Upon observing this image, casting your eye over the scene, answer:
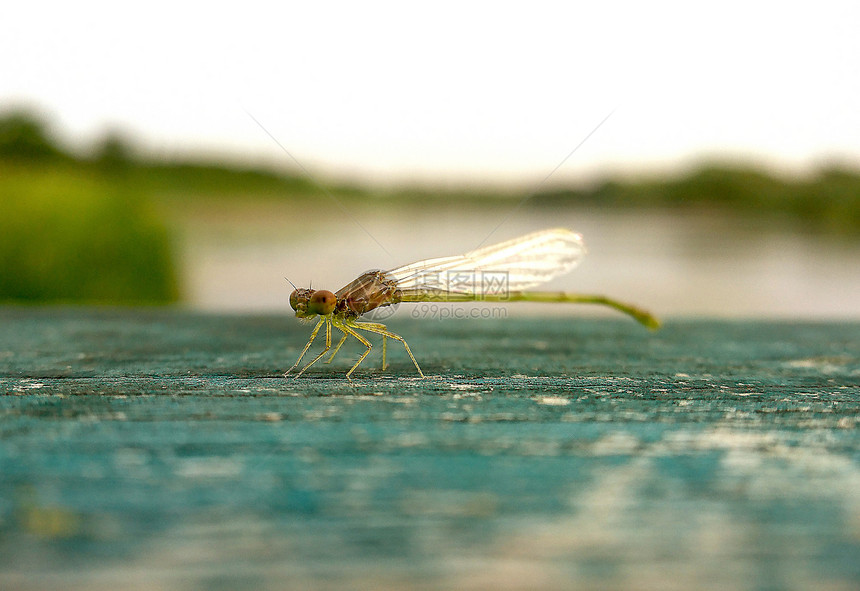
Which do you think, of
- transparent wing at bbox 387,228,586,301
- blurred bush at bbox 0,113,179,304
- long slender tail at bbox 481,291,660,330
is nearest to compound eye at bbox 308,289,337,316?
transparent wing at bbox 387,228,586,301

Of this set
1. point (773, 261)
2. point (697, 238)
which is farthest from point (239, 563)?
point (697, 238)

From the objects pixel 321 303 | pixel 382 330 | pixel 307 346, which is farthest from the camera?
pixel 321 303

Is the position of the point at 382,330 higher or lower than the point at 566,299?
lower

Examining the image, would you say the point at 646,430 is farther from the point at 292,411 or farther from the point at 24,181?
the point at 24,181

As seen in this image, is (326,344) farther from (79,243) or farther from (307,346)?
(79,243)

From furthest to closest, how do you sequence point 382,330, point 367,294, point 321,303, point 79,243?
point 79,243, point 367,294, point 321,303, point 382,330

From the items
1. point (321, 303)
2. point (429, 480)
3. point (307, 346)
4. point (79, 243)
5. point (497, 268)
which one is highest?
point (79, 243)

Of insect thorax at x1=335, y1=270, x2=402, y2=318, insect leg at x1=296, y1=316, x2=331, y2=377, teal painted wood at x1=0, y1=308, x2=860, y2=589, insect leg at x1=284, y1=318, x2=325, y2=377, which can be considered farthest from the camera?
insect thorax at x1=335, y1=270, x2=402, y2=318

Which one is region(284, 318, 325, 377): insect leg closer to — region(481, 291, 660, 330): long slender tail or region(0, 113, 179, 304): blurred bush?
region(481, 291, 660, 330): long slender tail

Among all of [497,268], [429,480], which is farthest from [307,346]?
[429,480]
